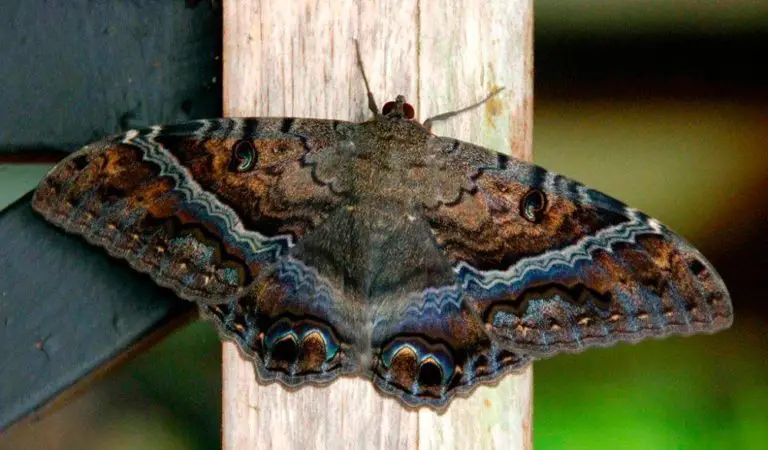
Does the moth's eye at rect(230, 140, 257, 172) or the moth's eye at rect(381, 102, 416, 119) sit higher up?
the moth's eye at rect(381, 102, 416, 119)

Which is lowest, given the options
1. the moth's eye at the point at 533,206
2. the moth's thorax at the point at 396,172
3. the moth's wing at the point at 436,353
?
the moth's wing at the point at 436,353

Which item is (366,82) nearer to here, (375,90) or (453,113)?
(375,90)

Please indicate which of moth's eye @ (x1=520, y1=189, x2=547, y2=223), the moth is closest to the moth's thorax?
the moth

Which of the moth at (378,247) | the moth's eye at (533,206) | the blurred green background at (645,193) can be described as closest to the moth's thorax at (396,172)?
the moth at (378,247)

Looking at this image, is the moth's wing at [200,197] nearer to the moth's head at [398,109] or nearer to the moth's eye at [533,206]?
the moth's head at [398,109]

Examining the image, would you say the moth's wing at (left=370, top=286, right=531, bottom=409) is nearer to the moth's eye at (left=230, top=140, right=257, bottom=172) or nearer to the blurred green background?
the moth's eye at (left=230, top=140, right=257, bottom=172)

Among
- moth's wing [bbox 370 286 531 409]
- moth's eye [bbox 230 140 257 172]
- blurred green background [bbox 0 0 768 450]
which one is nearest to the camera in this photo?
moth's wing [bbox 370 286 531 409]
